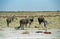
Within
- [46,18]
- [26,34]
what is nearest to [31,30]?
[26,34]

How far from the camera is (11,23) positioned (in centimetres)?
247

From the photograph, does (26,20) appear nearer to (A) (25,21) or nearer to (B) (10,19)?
(A) (25,21)

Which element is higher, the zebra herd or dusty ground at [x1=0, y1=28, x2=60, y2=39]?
the zebra herd

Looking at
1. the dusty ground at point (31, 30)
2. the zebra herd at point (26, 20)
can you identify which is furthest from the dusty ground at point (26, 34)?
the zebra herd at point (26, 20)

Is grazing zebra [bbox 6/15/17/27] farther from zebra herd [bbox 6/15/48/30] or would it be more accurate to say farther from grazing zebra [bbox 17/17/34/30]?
grazing zebra [bbox 17/17/34/30]

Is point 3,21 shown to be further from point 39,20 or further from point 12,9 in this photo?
point 39,20

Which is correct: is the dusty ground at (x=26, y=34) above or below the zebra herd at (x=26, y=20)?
below

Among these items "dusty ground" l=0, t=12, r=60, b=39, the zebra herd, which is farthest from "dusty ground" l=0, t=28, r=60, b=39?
the zebra herd

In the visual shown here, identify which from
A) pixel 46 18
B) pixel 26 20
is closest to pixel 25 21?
pixel 26 20

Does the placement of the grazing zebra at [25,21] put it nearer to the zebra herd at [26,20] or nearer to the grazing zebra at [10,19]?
the zebra herd at [26,20]

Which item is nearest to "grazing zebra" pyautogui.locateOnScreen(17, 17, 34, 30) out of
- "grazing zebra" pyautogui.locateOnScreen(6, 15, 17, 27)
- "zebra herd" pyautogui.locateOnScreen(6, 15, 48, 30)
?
"zebra herd" pyautogui.locateOnScreen(6, 15, 48, 30)

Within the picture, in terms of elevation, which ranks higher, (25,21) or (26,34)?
(25,21)

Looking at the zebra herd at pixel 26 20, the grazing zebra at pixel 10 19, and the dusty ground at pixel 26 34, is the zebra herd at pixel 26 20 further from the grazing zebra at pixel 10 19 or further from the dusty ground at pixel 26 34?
the dusty ground at pixel 26 34

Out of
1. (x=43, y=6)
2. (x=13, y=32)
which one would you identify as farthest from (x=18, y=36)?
(x=43, y=6)
